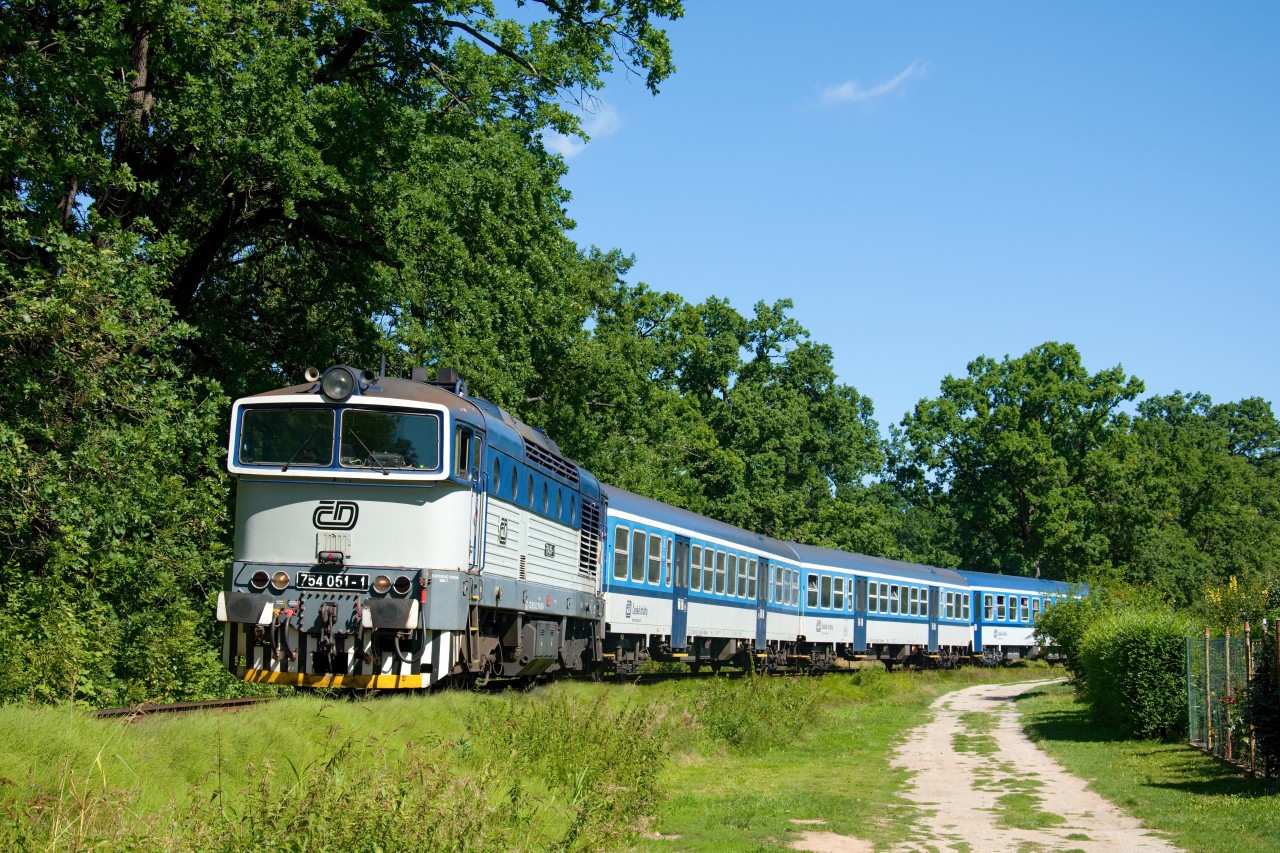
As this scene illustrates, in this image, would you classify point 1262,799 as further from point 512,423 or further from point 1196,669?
point 512,423

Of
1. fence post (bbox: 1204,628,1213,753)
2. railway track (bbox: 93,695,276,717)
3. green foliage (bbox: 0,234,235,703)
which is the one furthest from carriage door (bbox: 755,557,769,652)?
railway track (bbox: 93,695,276,717)

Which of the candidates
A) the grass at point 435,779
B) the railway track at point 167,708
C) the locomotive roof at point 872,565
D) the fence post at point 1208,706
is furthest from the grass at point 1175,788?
the locomotive roof at point 872,565

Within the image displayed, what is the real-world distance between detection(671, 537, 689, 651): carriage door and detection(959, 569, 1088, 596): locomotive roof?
77.6 feet

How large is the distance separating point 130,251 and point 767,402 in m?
50.9

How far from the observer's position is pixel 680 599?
28.3 meters

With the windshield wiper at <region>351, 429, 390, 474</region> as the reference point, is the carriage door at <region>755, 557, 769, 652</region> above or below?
→ below

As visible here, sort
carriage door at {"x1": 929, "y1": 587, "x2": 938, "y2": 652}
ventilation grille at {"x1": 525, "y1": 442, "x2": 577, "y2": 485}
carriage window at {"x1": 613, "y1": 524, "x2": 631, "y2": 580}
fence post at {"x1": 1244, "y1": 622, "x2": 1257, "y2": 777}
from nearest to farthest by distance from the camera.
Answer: fence post at {"x1": 1244, "y1": 622, "x2": 1257, "y2": 777} < ventilation grille at {"x1": 525, "y1": 442, "x2": 577, "y2": 485} < carriage window at {"x1": 613, "y1": 524, "x2": 631, "y2": 580} < carriage door at {"x1": 929, "y1": 587, "x2": 938, "y2": 652}

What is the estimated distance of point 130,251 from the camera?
1772cm

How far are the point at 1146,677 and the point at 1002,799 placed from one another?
7879 millimetres

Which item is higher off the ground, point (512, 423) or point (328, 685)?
point (512, 423)

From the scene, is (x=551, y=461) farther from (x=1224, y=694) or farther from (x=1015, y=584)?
(x=1015, y=584)

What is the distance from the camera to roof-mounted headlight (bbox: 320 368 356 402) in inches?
592

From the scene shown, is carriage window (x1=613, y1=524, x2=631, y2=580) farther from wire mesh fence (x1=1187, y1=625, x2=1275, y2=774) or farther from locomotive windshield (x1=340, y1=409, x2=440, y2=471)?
wire mesh fence (x1=1187, y1=625, x2=1275, y2=774)

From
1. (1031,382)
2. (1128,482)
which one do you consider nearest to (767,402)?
(1031,382)
